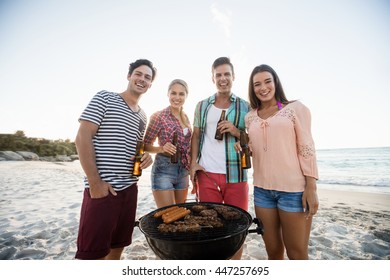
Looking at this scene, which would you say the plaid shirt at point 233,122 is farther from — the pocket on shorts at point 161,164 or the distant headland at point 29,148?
the distant headland at point 29,148

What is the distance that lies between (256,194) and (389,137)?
50.0 metres

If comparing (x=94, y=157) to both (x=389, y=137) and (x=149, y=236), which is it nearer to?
(x=149, y=236)

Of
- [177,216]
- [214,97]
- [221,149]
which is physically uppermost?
[214,97]

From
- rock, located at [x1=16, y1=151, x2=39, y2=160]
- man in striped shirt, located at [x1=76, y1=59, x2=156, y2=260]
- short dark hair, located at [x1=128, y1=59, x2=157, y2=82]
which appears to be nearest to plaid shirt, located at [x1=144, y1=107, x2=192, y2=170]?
man in striped shirt, located at [x1=76, y1=59, x2=156, y2=260]

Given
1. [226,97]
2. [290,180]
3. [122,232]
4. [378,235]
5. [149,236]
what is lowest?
[378,235]

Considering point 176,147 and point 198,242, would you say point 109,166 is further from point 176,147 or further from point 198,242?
point 198,242

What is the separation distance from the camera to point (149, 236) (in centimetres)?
192

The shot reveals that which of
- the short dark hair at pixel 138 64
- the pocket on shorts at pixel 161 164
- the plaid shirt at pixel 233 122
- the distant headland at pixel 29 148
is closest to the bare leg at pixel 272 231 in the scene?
the plaid shirt at pixel 233 122

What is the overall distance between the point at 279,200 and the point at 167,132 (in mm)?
2147

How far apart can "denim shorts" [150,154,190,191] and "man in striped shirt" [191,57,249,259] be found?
1.30 feet

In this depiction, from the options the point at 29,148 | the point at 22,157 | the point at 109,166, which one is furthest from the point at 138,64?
the point at 29,148

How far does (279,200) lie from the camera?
2504 millimetres
